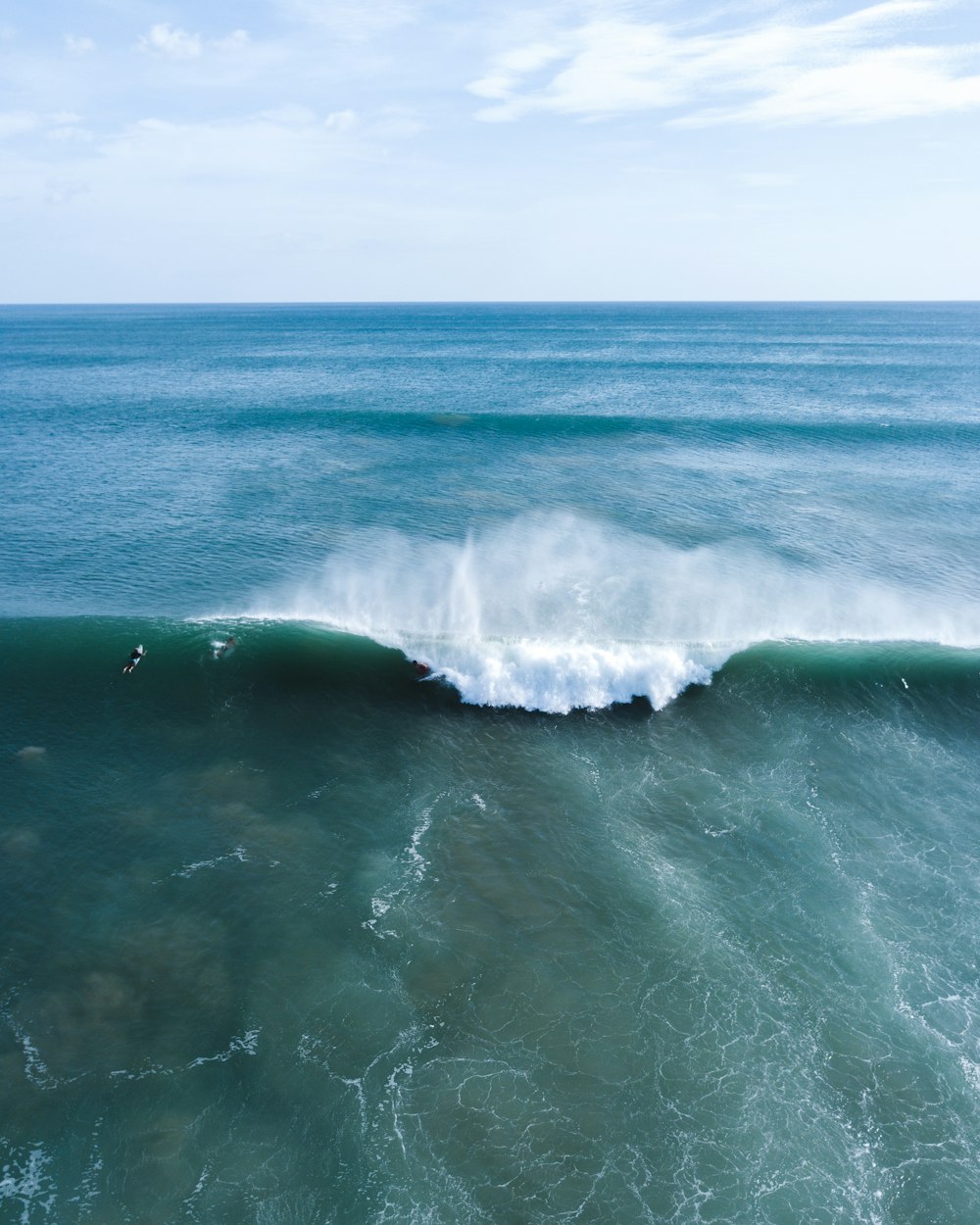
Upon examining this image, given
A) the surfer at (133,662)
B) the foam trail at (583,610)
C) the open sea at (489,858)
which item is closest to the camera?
the open sea at (489,858)

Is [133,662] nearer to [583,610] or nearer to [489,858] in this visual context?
[489,858]

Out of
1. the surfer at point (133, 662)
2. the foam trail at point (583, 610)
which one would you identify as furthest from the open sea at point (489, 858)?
the surfer at point (133, 662)

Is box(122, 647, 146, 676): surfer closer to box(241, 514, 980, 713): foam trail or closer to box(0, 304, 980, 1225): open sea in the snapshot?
box(0, 304, 980, 1225): open sea

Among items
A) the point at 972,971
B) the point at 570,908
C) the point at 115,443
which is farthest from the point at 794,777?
the point at 115,443

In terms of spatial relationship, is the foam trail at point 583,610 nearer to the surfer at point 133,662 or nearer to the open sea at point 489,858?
the open sea at point 489,858

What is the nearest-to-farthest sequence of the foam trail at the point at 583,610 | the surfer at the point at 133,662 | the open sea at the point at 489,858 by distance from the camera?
the open sea at the point at 489,858
the foam trail at the point at 583,610
the surfer at the point at 133,662

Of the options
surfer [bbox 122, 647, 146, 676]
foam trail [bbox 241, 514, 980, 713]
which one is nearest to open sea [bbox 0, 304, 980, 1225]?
foam trail [bbox 241, 514, 980, 713]

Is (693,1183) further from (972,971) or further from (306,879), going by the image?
(306,879)
